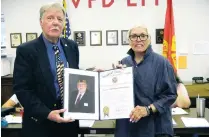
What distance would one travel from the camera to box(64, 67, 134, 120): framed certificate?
6.20 ft

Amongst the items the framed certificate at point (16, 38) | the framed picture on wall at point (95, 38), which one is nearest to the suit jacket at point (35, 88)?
the framed picture on wall at point (95, 38)

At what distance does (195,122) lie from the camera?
2699 mm

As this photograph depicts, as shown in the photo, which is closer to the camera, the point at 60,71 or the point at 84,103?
the point at 60,71

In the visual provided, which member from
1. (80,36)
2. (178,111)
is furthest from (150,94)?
(80,36)

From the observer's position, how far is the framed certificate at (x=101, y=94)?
1891 mm

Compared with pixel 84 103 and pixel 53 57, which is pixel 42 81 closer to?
pixel 53 57

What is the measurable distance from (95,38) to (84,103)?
3546 millimetres

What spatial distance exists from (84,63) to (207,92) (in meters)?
2.40

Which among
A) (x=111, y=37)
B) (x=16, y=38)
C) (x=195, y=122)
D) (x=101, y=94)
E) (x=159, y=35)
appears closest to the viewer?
(x=101, y=94)

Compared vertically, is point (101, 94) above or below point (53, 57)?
below

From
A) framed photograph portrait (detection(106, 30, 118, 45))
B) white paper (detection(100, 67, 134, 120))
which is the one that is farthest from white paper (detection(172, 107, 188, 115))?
framed photograph portrait (detection(106, 30, 118, 45))

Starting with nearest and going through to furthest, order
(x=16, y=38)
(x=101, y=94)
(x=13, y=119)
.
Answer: (x=101, y=94) < (x=13, y=119) < (x=16, y=38)

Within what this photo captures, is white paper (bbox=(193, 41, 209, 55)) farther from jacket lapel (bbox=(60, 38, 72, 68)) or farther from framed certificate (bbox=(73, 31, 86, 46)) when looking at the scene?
jacket lapel (bbox=(60, 38, 72, 68))

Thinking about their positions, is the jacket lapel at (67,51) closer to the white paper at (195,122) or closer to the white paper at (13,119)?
the white paper at (13,119)
